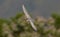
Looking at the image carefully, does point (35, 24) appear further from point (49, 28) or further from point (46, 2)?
point (46, 2)

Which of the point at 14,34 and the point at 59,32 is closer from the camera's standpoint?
Result: the point at 59,32

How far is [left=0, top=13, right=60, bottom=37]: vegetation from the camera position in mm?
11414

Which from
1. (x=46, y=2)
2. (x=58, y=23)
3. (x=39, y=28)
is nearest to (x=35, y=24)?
(x=39, y=28)

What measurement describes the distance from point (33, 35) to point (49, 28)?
784mm

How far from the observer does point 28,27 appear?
1169cm

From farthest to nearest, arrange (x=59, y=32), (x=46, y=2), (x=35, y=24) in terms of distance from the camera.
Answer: (x=46, y=2)
(x=35, y=24)
(x=59, y=32)

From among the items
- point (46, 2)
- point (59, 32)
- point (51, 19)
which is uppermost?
point (46, 2)

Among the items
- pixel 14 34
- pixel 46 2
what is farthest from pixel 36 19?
pixel 46 2

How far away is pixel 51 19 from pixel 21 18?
136 centimetres

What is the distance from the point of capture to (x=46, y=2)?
3369cm

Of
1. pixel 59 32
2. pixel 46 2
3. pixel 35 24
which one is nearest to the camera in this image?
pixel 59 32

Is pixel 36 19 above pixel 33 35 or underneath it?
above

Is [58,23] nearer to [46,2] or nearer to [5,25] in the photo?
[5,25]

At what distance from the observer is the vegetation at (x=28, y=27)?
11.4m
